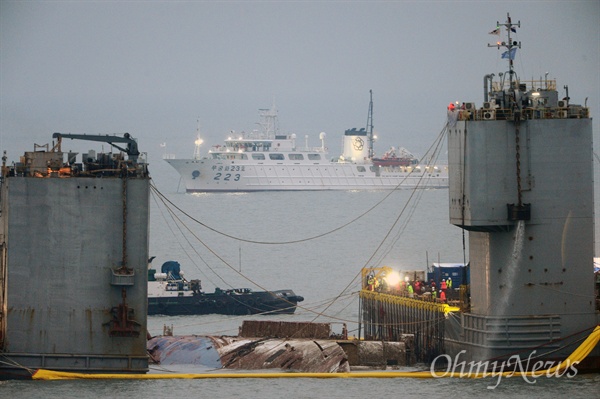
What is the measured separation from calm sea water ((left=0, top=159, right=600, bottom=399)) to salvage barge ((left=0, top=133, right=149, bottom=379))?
3.48 ft

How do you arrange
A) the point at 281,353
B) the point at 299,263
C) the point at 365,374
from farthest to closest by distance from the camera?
the point at 299,263 < the point at 281,353 < the point at 365,374

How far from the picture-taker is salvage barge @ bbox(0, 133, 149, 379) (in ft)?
120

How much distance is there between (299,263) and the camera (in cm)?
9981

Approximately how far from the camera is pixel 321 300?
73.8 m

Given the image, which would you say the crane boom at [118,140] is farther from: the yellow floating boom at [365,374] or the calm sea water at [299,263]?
the yellow floating boom at [365,374]

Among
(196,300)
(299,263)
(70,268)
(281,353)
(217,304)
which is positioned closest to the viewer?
(70,268)

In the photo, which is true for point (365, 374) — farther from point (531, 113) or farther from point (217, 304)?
point (217, 304)

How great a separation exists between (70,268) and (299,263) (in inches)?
2509

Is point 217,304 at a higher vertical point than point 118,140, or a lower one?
lower

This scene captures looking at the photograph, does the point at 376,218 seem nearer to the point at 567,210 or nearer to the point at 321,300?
the point at 321,300

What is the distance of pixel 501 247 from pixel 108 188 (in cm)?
1156

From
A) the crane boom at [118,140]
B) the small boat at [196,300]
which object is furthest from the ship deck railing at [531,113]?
the small boat at [196,300]

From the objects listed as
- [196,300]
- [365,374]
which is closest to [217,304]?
[196,300]

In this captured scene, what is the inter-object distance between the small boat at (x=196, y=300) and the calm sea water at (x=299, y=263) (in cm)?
81
